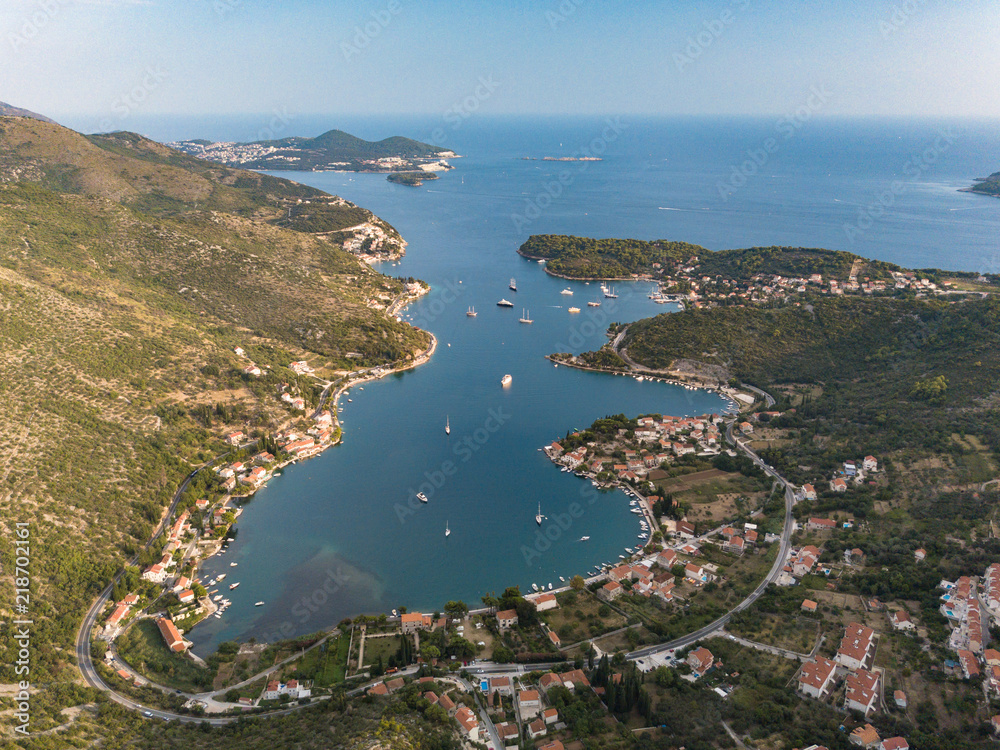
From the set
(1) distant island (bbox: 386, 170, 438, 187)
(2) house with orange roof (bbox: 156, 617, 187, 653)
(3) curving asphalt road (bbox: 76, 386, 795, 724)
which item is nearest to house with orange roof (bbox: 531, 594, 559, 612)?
(3) curving asphalt road (bbox: 76, 386, 795, 724)

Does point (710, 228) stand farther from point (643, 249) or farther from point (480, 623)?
point (480, 623)

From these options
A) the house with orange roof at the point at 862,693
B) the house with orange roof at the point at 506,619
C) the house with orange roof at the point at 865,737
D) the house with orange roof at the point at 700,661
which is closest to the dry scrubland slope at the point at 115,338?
the house with orange roof at the point at 506,619

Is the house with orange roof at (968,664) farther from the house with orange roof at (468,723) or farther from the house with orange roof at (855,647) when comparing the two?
the house with orange roof at (468,723)

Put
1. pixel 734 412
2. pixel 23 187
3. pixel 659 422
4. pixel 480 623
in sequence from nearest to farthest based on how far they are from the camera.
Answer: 1. pixel 480 623
2. pixel 659 422
3. pixel 734 412
4. pixel 23 187

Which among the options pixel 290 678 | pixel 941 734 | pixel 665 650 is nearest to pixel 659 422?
pixel 665 650

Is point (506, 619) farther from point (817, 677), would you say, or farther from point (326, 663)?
point (817, 677)

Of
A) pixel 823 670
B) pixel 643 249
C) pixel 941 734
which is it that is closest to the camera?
pixel 941 734

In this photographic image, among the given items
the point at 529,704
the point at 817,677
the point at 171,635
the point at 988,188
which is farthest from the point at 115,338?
the point at 988,188
